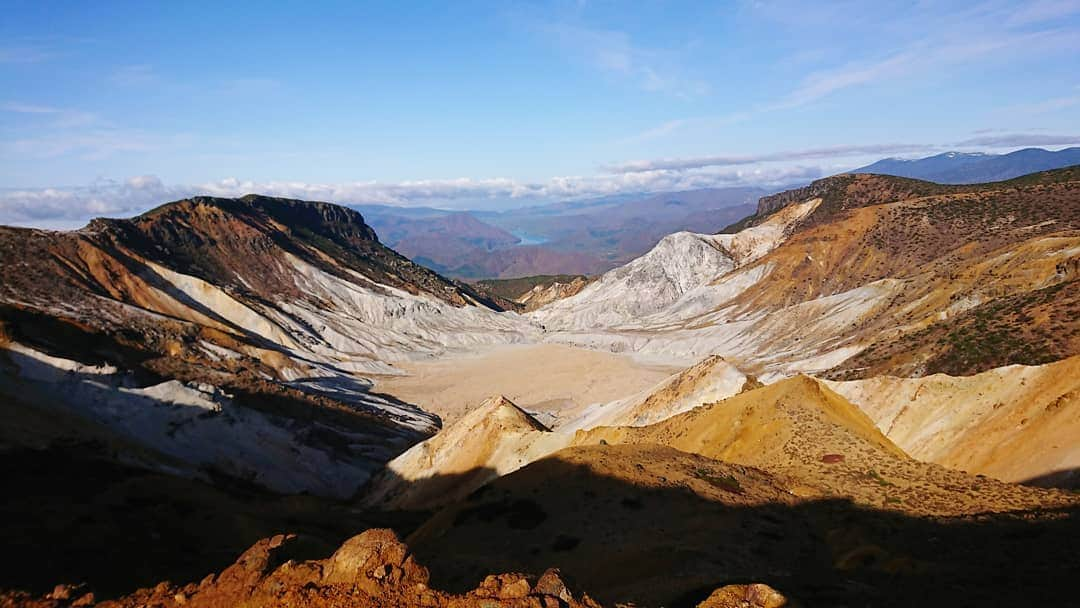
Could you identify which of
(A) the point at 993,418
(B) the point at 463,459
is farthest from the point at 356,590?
(A) the point at 993,418

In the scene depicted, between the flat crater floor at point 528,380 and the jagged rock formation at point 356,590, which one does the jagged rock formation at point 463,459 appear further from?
the flat crater floor at point 528,380

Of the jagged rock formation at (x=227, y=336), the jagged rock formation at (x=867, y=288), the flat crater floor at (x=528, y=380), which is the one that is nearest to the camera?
the jagged rock formation at (x=227, y=336)

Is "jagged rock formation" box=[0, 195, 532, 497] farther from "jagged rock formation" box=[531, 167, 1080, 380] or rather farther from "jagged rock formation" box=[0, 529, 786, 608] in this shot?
"jagged rock formation" box=[531, 167, 1080, 380]

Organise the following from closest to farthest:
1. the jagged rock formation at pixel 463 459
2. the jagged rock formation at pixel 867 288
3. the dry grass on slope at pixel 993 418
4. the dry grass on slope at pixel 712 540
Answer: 1. the dry grass on slope at pixel 712 540
2. the dry grass on slope at pixel 993 418
3. the jagged rock formation at pixel 463 459
4. the jagged rock formation at pixel 867 288

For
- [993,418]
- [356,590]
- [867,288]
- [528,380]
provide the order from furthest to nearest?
[528,380], [867,288], [993,418], [356,590]

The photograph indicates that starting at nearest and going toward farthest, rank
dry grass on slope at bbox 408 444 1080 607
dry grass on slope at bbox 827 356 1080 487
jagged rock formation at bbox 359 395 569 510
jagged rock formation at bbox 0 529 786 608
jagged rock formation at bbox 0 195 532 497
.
Result: 1. jagged rock formation at bbox 0 529 786 608
2. dry grass on slope at bbox 408 444 1080 607
3. dry grass on slope at bbox 827 356 1080 487
4. jagged rock formation at bbox 359 395 569 510
5. jagged rock formation at bbox 0 195 532 497

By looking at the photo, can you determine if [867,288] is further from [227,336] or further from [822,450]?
[227,336]

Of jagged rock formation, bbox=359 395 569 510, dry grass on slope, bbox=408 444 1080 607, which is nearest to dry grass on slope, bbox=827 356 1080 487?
dry grass on slope, bbox=408 444 1080 607

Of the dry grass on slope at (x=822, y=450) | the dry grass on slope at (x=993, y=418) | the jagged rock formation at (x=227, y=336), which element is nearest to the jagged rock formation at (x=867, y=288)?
the dry grass on slope at (x=993, y=418)

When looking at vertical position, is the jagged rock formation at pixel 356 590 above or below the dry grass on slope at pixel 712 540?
above
